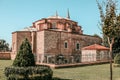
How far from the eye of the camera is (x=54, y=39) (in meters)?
37.8

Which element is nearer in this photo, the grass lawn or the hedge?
the hedge

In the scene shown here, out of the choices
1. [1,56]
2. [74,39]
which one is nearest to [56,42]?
[74,39]

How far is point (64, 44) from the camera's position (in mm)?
39500

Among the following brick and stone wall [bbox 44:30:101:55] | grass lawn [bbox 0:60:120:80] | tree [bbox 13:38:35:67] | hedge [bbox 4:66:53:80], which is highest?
brick and stone wall [bbox 44:30:101:55]

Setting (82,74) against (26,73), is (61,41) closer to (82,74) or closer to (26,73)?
(82,74)

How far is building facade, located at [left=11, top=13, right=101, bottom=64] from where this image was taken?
36469mm

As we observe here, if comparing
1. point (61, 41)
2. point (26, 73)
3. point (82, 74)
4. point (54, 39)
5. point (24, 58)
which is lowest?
point (82, 74)

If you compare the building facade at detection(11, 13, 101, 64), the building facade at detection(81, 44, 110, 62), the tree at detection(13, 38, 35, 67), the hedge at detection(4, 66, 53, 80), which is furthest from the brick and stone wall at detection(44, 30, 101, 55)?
the hedge at detection(4, 66, 53, 80)

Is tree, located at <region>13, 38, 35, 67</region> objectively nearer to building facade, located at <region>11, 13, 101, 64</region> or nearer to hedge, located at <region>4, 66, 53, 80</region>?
hedge, located at <region>4, 66, 53, 80</region>

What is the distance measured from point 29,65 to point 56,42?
84.7 feet

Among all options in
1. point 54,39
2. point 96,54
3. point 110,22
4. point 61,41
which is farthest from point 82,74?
point 61,41

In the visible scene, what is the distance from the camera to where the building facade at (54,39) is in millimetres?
36469

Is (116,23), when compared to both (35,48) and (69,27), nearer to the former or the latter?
(35,48)

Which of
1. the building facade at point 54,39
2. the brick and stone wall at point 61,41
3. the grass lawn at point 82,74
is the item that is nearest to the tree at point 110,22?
the grass lawn at point 82,74
